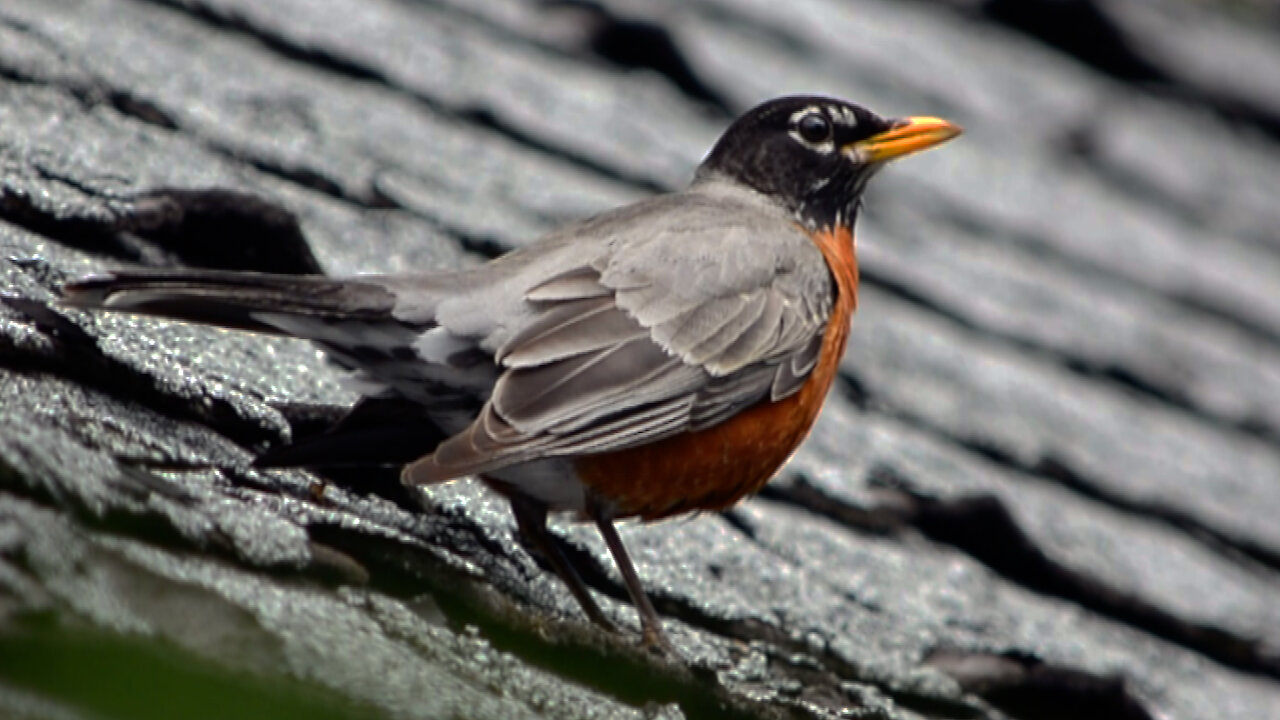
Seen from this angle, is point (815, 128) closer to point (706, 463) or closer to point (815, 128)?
point (815, 128)

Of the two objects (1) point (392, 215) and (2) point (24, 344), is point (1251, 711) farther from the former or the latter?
(2) point (24, 344)

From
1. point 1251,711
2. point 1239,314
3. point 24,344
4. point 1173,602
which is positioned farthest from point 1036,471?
point 24,344

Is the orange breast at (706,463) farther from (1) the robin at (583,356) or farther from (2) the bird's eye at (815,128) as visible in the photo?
(2) the bird's eye at (815,128)

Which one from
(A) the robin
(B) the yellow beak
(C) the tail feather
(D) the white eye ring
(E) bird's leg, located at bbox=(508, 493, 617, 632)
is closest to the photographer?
(C) the tail feather

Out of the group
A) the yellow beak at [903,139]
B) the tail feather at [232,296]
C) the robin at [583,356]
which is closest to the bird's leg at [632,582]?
the robin at [583,356]

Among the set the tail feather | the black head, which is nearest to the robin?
the tail feather

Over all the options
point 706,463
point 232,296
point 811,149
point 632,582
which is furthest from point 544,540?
point 811,149

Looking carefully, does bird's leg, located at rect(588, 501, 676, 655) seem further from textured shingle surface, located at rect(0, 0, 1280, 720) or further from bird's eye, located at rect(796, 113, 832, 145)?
bird's eye, located at rect(796, 113, 832, 145)
